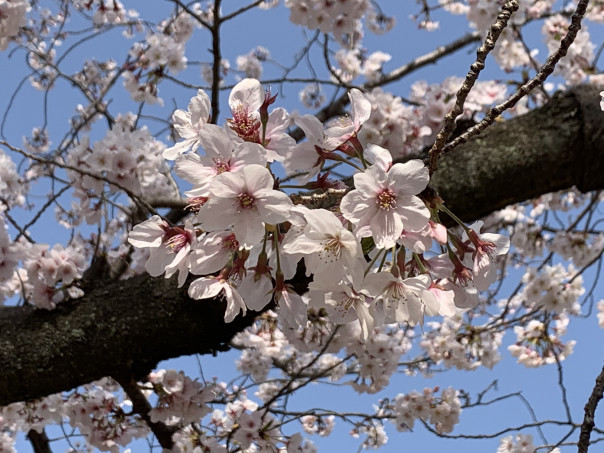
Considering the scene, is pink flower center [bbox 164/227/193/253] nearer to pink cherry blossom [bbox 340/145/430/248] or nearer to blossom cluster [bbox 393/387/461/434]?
pink cherry blossom [bbox 340/145/430/248]

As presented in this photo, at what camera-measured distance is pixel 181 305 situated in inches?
69.3

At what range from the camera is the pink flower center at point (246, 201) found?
2.48ft

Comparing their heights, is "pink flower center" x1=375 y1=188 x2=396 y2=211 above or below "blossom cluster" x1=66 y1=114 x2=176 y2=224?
below

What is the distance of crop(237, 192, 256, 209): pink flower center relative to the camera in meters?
0.76

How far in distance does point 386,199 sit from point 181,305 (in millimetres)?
1144

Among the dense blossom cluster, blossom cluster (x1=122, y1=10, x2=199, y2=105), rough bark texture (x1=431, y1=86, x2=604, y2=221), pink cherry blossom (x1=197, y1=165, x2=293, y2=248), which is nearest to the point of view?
pink cherry blossom (x1=197, y1=165, x2=293, y2=248)

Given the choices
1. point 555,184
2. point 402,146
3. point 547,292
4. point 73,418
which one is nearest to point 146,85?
point 402,146

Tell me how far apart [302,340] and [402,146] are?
A: 3.39 feet

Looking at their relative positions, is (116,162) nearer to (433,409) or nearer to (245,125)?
(245,125)

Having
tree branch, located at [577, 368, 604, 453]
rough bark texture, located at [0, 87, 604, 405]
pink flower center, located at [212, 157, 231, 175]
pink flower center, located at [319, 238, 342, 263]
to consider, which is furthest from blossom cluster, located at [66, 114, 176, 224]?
tree branch, located at [577, 368, 604, 453]

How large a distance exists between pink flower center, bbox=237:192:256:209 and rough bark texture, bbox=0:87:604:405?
1.02 metres

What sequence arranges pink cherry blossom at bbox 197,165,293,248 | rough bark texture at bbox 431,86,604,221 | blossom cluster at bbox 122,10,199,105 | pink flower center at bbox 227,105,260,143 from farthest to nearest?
blossom cluster at bbox 122,10,199,105, rough bark texture at bbox 431,86,604,221, pink flower center at bbox 227,105,260,143, pink cherry blossom at bbox 197,165,293,248

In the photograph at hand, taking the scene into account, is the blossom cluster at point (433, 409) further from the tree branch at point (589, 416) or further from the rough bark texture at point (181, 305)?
the tree branch at point (589, 416)

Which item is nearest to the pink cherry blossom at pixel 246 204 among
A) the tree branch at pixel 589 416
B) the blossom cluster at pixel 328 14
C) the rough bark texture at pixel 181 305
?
the tree branch at pixel 589 416
